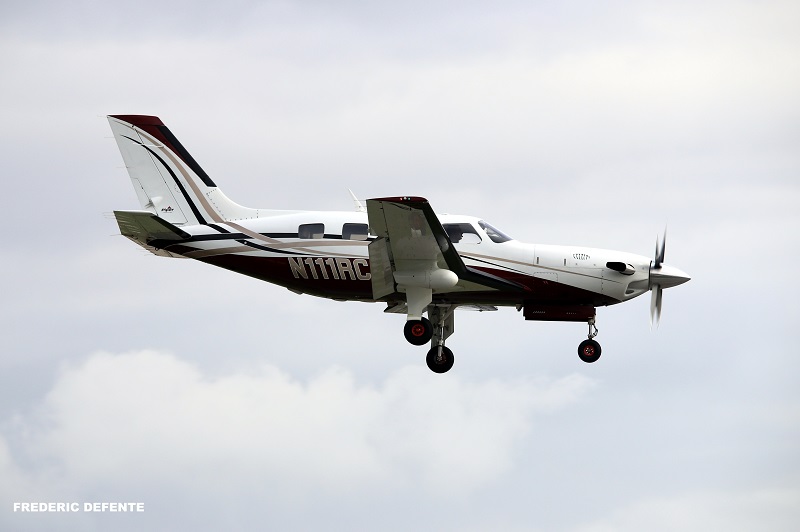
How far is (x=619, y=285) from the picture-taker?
1272 inches

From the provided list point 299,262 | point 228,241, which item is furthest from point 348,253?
point 228,241

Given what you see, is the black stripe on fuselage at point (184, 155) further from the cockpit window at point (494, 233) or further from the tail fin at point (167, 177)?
the cockpit window at point (494, 233)

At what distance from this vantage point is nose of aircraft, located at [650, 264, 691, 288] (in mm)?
32250

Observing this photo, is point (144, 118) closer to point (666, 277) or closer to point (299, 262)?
point (299, 262)

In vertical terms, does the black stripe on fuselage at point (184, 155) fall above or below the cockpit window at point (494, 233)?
above

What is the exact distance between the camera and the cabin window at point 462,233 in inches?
1260

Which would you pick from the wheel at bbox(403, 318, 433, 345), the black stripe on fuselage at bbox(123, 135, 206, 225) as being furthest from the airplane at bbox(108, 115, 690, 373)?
the black stripe on fuselage at bbox(123, 135, 206, 225)

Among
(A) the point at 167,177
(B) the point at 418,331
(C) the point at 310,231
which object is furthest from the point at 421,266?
(A) the point at 167,177

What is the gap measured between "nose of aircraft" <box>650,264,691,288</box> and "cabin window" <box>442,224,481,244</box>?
4857 millimetres

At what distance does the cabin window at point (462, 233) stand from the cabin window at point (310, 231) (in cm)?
334

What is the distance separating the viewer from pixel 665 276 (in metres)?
32.2

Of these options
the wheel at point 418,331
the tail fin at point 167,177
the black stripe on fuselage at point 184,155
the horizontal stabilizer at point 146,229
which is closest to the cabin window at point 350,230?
the wheel at point 418,331

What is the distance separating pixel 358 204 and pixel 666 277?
876 centimetres

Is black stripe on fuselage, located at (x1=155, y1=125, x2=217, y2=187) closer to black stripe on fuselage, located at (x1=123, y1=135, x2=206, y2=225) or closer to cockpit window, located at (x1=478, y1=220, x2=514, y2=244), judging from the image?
black stripe on fuselage, located at (x1=123, y1=135, x2=206, y2=225)
